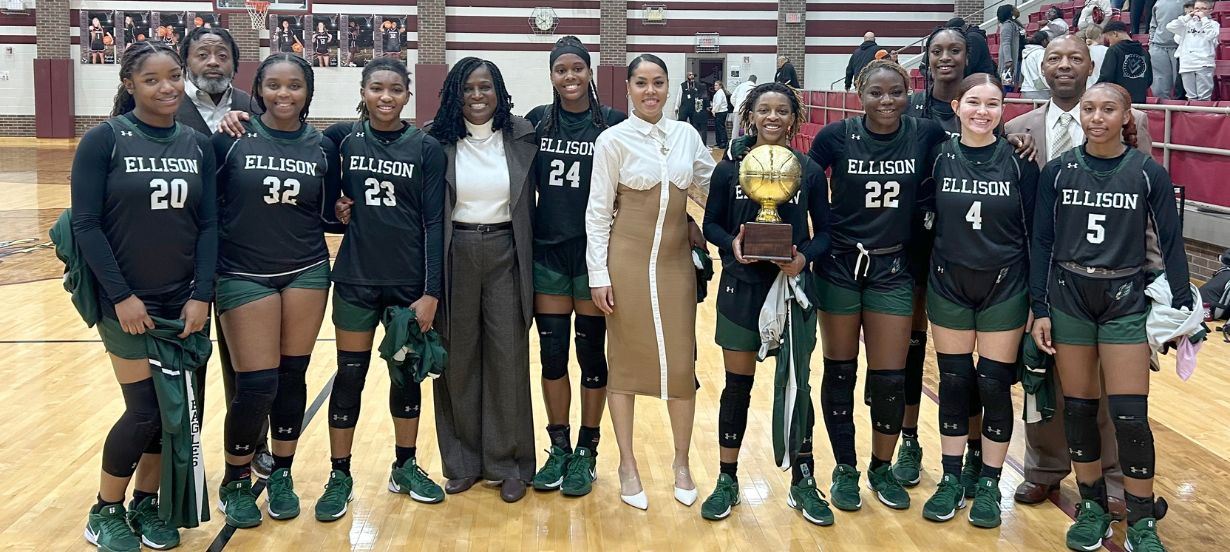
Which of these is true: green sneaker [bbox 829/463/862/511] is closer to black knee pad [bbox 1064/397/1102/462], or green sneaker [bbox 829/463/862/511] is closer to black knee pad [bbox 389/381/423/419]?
black knee pad [bbox 1064/397/1102/462]

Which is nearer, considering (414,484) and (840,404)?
(840,404)

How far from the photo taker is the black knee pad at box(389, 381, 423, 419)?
4168 millimetres

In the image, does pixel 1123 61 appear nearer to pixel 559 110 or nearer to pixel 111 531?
pixel 559 110

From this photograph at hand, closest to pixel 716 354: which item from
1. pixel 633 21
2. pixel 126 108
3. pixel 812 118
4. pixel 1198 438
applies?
pixel 1198 438

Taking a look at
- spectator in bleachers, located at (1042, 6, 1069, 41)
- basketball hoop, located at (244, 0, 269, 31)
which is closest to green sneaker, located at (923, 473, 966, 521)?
spectator in bleachers, located at (1042, 6, 1069, 41)

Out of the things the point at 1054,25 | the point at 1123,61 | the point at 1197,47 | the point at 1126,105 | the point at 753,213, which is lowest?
the point at 753,213

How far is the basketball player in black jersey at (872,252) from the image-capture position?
12.9ft

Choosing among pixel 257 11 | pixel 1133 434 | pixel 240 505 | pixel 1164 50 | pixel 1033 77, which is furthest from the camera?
pixel 257 11

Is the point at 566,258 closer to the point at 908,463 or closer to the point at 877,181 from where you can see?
the point at 877,181

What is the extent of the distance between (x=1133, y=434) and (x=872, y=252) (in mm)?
1048

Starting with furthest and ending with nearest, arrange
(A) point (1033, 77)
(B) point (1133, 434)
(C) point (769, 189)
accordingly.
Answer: (A) point (1033, 77), (C) point (769, 189), (B) point (1133, 434)

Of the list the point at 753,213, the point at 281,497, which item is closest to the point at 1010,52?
the point at 753,213

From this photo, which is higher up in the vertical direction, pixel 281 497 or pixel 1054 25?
pixel 1054 25

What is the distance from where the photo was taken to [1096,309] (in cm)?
359
